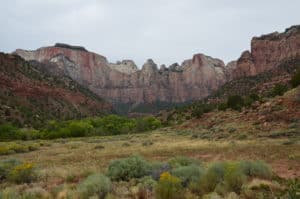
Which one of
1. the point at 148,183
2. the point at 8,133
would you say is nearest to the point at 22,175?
the point at 148,183

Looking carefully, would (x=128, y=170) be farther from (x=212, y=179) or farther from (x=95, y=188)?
(x=212, y=179)

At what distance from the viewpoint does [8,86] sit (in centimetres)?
8769

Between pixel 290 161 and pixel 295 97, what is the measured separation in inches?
906

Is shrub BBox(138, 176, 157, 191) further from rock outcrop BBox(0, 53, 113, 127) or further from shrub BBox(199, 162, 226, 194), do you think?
rock outcrop BBox(0, 53, 113, 127)

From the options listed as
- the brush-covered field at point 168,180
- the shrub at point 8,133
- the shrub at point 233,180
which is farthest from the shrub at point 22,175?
the shrub at point 8,133

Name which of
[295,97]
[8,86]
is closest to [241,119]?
[295,97]

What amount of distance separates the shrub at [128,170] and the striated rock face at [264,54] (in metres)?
126

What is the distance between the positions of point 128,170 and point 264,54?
141 metres

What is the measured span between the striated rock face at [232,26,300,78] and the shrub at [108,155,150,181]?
4970 inches

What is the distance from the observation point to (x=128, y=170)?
1419cm

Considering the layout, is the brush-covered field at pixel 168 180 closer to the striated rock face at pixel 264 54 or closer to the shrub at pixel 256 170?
the shrub at pixel 256 170

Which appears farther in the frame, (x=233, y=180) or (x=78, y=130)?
(x=78, y=130)

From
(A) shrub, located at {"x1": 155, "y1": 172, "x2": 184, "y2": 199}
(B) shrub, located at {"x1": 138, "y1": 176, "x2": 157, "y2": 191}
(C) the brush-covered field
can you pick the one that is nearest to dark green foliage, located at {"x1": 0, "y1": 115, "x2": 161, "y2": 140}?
(C) the brush-covered field

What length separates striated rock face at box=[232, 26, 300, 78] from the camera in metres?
→ 138
